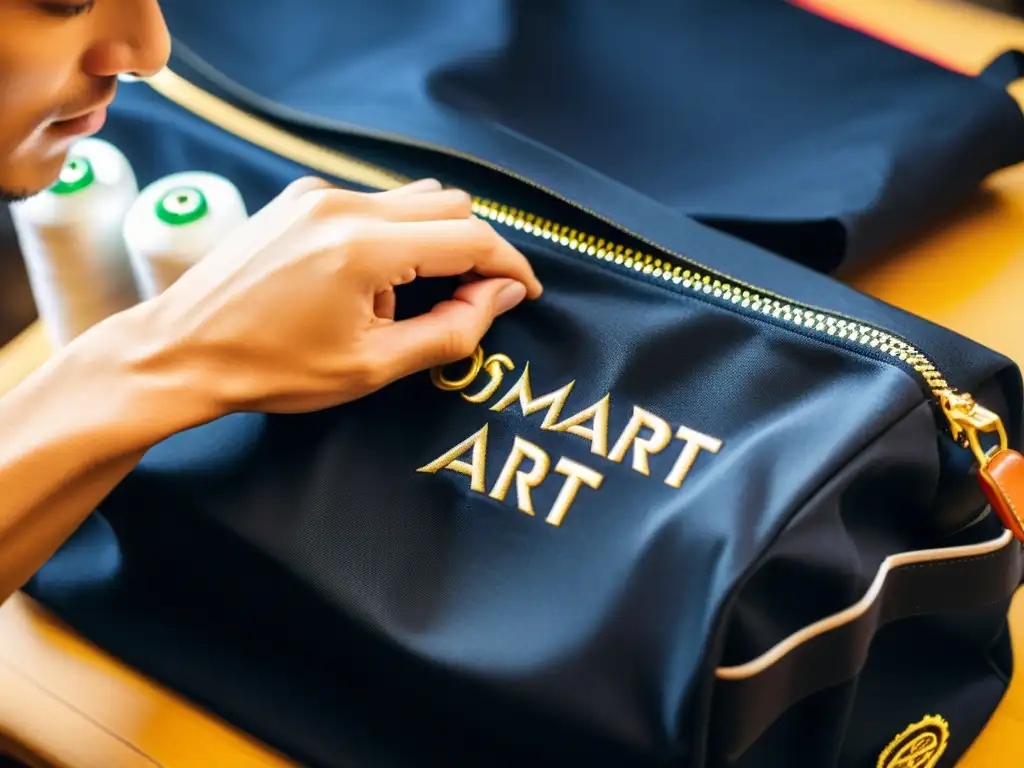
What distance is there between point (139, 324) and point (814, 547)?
31cm

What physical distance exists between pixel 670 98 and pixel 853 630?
0.37 meters

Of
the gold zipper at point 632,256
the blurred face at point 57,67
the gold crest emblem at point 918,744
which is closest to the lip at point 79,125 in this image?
the blurred face at point 57,67

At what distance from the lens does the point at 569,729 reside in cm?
49

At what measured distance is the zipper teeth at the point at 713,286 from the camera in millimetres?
538

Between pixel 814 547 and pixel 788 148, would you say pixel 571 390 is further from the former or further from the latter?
pixel 788 148

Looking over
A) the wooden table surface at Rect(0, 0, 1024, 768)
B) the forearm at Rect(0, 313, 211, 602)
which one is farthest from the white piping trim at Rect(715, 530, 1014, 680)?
the forearm at Rect(0, 313, 211, 602)

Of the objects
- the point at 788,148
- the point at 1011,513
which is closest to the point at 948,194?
the point at 788,148

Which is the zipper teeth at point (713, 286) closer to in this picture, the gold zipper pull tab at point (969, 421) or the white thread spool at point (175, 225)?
the gold zipper pull tab at point (969, 421)

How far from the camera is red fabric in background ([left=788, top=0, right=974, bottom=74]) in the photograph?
2.65 ft

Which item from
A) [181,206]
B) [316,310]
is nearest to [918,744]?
[316,310]

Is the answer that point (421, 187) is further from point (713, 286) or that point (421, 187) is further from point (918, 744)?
point (918, 744)

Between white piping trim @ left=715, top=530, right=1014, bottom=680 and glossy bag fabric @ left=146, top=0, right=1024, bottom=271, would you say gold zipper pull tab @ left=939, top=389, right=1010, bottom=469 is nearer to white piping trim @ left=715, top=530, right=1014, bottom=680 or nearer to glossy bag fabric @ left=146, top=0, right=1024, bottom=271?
white piping trim @ left=715, top=530, right=1014, bottom=680

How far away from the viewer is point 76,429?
521 millimetres

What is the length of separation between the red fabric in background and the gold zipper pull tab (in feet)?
1.08
